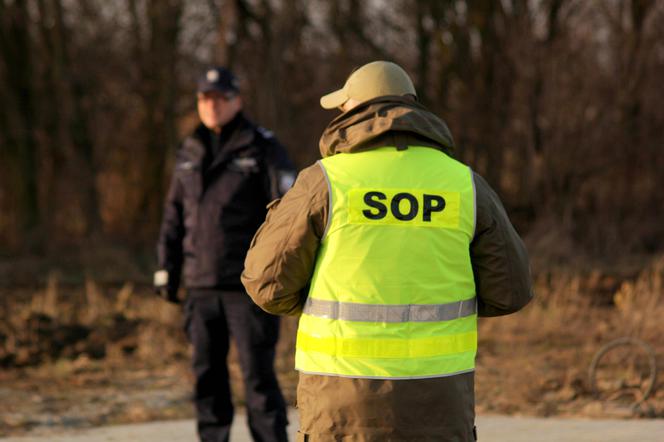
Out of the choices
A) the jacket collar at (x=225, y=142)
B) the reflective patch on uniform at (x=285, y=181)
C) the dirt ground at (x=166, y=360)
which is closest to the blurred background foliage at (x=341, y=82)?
the dirt ground at (x=166, y=360)

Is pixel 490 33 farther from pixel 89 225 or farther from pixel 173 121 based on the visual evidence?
pixel 89 225

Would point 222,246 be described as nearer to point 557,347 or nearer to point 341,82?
A: point 557,347

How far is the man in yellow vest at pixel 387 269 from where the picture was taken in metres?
3.23

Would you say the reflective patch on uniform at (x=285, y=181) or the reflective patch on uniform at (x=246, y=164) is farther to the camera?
the reflective patch on uniform at (x=246, y=164)

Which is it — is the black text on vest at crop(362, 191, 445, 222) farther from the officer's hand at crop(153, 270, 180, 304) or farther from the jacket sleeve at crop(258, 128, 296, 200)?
the officer's hand at crop(153, 270, 180, 304)

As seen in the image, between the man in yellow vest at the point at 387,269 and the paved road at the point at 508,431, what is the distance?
2.84 metres

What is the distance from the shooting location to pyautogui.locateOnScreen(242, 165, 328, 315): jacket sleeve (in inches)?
128

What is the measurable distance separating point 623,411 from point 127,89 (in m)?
16.1

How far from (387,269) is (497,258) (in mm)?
355

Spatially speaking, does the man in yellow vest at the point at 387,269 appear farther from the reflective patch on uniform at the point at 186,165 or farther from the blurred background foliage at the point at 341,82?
the blurred background foliage at the point at 341,82

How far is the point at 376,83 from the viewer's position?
3.39 metres

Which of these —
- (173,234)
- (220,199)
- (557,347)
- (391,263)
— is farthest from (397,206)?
(557,347)

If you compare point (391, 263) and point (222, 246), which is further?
point (222, 246)

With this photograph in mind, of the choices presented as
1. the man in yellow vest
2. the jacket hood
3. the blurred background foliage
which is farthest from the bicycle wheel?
the blurred background foliage
